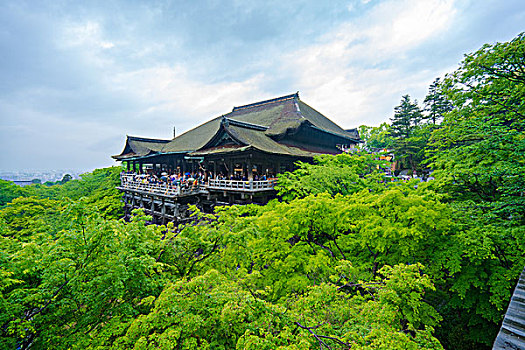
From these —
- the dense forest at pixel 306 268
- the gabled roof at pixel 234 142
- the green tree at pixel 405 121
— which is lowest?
the dense forest at pixel 306 268

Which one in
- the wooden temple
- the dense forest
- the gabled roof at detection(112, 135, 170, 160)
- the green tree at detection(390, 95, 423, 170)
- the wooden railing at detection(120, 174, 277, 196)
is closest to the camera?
the dense forest

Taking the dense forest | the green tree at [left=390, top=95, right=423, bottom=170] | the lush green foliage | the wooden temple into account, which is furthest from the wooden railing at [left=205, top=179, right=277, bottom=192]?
the green tree at [left=390, top=95, right=423, bottom=170]

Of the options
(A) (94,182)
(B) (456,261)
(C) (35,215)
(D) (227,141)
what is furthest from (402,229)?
(A) (94,182)

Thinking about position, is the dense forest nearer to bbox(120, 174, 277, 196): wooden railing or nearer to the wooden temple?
bbox(120, 174, 277, 196): wooden railing

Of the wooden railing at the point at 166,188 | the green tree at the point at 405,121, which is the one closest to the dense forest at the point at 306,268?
the wooden railing at the point at 166,188

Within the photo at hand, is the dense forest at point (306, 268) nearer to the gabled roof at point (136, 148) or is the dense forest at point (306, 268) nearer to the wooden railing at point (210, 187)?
the wooden railing at point (210, 187)

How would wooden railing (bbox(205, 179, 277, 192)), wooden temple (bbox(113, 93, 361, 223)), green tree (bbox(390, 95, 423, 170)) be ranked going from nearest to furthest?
1. wooden railing (bbox(205, 179, 277, 192))
2. wooden temple (bbox(113, 93, 361, 223))
3. green tree (bbox(390, 95, 423, 170))

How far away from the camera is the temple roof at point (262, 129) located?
55.6ft

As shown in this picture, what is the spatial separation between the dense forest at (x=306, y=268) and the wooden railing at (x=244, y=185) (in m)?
5.05

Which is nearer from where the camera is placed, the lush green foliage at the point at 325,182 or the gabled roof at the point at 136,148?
the lush green foliage at the point at 325,182

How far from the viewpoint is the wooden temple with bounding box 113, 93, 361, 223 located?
16.1 metres

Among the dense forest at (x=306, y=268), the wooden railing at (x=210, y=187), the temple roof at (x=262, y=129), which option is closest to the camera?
the dense forest at (x=306, y=268)

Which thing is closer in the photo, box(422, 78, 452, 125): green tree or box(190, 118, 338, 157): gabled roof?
box(190, 118, 338, 157): gabled roof

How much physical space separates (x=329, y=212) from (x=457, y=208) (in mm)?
4448
